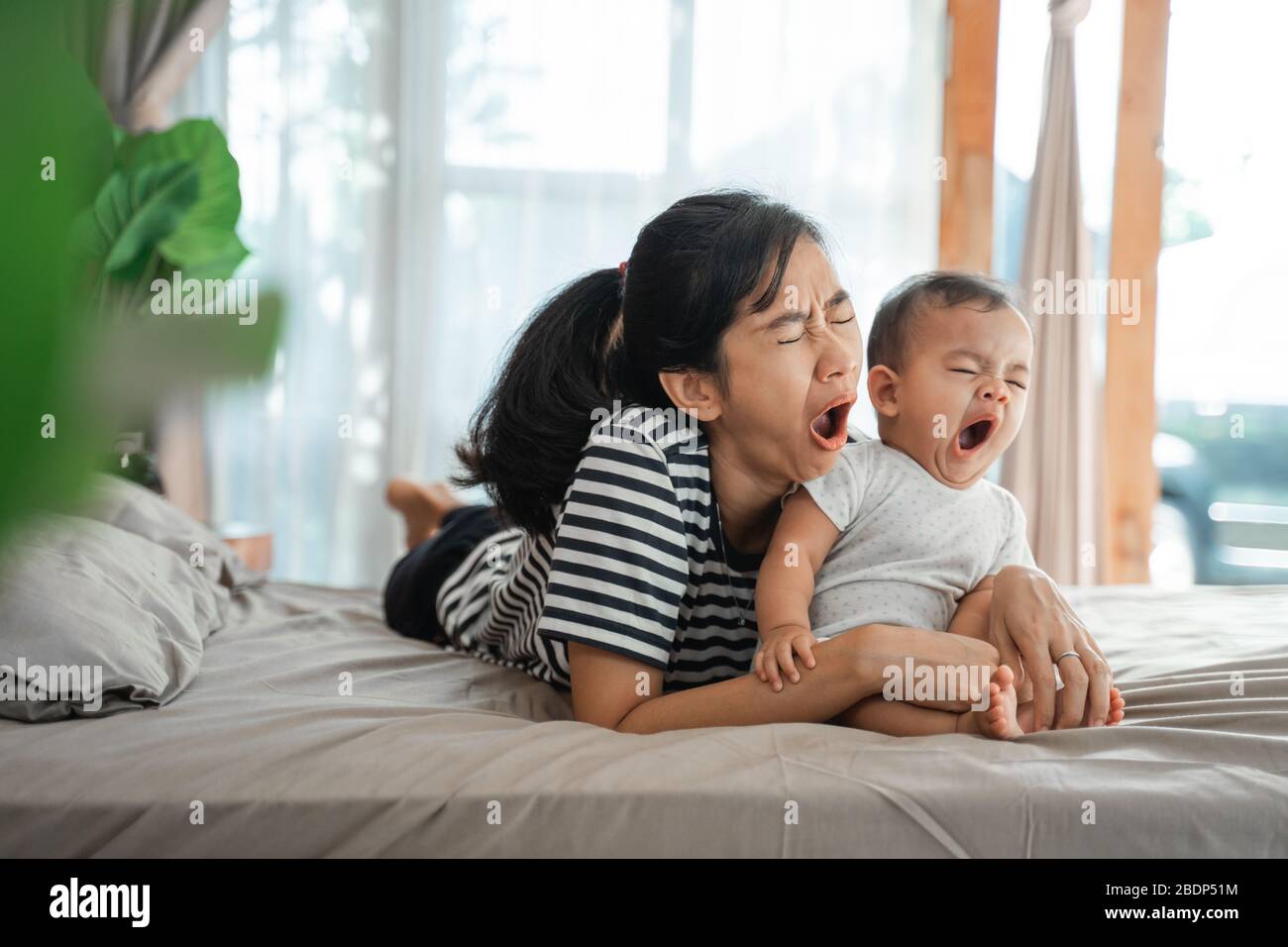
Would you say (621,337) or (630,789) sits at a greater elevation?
(621,337)

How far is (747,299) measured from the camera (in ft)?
3.42

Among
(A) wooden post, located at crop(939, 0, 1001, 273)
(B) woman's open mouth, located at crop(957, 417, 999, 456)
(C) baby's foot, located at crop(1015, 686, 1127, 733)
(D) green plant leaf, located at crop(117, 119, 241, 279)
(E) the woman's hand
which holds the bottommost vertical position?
(C) baby's foot, located at crop(1015, 686, 1127, 733)

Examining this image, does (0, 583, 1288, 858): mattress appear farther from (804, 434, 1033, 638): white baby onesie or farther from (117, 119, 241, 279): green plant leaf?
(117, 119, 241, 279): green plant leaf

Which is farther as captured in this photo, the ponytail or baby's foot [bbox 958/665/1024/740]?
the ponytail

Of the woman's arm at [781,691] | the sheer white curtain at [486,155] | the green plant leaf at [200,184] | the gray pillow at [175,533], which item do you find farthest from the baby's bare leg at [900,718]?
the sheer white curtain at [486,155]

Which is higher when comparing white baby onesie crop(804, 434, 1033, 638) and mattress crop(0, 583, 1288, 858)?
white baby onesie crop(804, 434, 1033, 638)

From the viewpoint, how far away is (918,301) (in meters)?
1.11

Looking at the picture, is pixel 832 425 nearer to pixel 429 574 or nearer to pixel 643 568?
pixel 643 568

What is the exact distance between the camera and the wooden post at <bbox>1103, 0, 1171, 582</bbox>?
3.00 m

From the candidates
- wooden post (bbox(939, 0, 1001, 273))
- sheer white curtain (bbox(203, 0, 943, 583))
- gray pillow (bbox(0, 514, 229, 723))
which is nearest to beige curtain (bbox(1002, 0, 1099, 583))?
wooden post (bbox(939, 0, 1001, 273))

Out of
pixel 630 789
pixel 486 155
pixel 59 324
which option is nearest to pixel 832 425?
pixel 630 789

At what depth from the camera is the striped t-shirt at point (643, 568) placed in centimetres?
97

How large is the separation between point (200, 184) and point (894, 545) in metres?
1.94

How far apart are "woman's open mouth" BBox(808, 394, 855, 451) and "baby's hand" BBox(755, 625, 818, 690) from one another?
196mm
